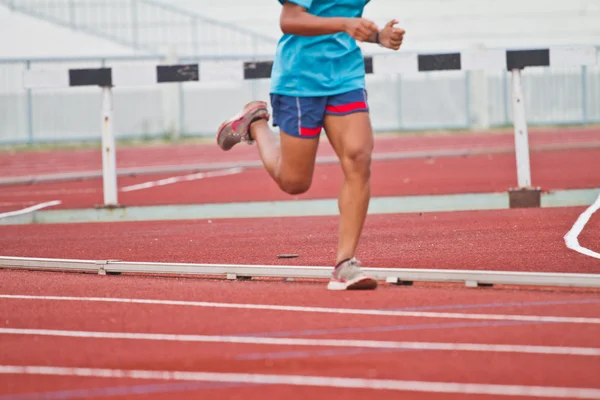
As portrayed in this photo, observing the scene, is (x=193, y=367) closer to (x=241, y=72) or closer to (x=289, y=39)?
(x=289, y=39)

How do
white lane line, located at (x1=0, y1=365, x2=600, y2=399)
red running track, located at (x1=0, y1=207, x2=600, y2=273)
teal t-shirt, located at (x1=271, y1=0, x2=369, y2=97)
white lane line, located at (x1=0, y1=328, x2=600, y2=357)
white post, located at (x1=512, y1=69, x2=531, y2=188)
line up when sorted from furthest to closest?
1. white post, located at (x1=512, y1=69, x2=531, y2=188)
2. red running track, located at (x1=0, y1=207, x2=600, y2=273)
3. teal t-shirt, located at (x1=271, y1=0, x2=369, y2=97)
4. white lane line, located at (x1=0, y1=328, x2=600, y2=357)
5. white lane line, located at (x1=0, y1=365, x2=600, y2=399)

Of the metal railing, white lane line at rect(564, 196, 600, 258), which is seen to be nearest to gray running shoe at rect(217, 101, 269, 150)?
white lane line at rect(564, 196, 600, 258)

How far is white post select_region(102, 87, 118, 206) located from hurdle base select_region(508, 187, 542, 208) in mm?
3678

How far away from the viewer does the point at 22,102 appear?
101 ft

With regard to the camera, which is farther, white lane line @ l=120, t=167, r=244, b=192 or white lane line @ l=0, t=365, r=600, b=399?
white lane line @ l=120, t=167, r=244, b=192

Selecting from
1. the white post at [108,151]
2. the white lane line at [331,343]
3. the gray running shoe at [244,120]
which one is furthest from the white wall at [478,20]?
the white lane line at [331,343]

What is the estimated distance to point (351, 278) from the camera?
620cm

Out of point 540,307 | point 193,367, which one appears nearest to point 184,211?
point 540,307

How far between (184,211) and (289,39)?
19.1 ft

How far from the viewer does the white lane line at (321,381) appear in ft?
12.5

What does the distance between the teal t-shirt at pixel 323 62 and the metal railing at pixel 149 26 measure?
2885 cm

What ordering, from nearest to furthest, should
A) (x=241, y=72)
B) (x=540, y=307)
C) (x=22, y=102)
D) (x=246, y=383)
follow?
(x=246, y=383) < (x=540, y=307) < (x=241, y=72) < (x=22, y=102)

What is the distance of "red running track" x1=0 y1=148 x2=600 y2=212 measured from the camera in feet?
46.8

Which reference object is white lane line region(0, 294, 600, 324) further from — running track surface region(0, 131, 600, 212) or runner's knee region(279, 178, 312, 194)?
running track surface region(0, 131, 600, 212)
